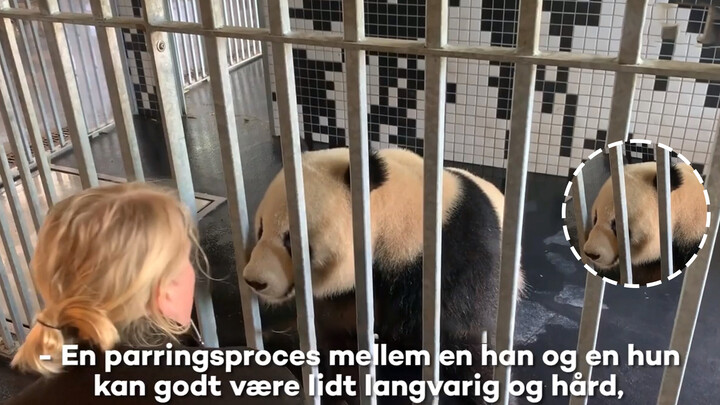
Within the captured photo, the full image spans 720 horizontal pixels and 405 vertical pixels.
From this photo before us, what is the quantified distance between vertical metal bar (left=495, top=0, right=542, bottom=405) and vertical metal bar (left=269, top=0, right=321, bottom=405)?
1.09ft

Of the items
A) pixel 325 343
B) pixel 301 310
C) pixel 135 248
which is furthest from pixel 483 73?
pixel 135 248

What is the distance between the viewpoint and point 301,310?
113 centimetres

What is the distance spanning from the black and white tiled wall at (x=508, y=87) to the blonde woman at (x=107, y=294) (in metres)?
1.77

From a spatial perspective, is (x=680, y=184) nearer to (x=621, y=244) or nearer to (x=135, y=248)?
(x=621, y=244)

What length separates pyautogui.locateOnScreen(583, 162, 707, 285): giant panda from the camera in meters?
0.85

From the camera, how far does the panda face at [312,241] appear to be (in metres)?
1.17

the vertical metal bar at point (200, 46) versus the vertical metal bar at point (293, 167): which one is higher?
the vertical metal bar at point (293, 167)

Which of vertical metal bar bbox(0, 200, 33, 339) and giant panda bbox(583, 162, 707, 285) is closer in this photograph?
giant panda bbox(583, 162, 707, 285)

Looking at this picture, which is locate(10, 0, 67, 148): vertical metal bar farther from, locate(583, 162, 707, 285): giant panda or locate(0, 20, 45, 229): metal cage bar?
locate(583, 162, 707, 285): giant panda

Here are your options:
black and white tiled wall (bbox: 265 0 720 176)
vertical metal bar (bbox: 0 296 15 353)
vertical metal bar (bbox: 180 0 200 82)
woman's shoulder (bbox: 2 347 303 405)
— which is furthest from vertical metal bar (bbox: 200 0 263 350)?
vertical metal bar (bbox: 180 0 200 82)

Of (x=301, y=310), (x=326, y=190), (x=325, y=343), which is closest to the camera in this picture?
(x=301, y=310)

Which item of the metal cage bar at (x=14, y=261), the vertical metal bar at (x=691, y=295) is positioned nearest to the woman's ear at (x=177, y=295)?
the vertical metal bar at (x=691, y=295)

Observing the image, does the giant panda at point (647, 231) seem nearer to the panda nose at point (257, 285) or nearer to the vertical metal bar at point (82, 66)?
the panda nose at point (257, 285)

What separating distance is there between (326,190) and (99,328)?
0.55m
